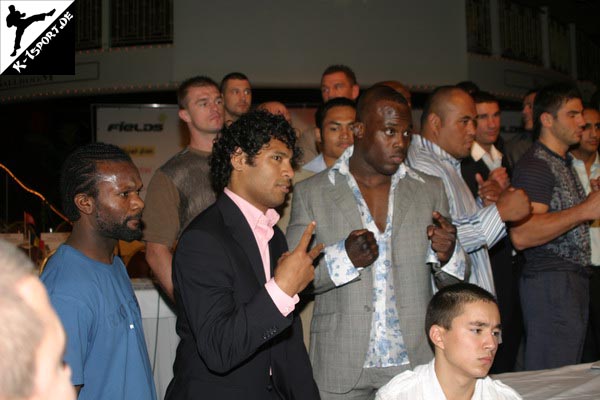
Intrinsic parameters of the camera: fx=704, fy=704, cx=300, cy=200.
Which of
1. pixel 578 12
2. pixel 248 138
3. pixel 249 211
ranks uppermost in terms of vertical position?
pixel 578 12

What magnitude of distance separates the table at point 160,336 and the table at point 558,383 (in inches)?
71.5

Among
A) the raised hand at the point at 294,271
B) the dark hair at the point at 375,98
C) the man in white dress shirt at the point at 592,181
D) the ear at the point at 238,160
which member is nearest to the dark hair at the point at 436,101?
the dark hair at the point at 375,98

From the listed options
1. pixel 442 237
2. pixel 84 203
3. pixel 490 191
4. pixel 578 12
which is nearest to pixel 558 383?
pixel 442 237

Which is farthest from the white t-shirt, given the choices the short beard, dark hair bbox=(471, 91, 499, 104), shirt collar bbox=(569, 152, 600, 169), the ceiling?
the ceiling

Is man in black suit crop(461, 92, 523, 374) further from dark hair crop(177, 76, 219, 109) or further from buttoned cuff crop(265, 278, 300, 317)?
buttoned cuff crop(265, 278, 300, 317)

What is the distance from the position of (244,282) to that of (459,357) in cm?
84

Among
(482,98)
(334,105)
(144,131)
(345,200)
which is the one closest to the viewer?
(345,200)

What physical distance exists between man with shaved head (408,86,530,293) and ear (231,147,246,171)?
1260 millimetres

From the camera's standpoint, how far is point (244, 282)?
7.10ft

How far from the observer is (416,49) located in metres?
10.9

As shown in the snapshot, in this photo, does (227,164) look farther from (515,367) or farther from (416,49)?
(416,49)

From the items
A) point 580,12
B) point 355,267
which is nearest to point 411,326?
point 355,267

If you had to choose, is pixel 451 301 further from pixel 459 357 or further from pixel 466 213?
pixel 466 213

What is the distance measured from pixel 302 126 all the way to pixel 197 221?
7.82 metres
